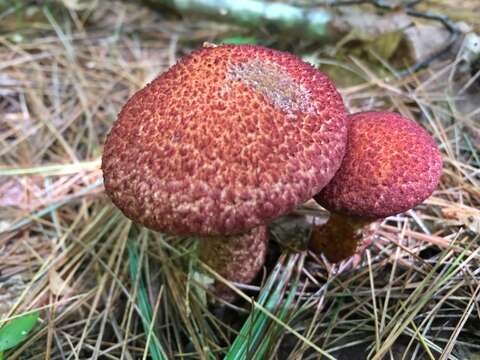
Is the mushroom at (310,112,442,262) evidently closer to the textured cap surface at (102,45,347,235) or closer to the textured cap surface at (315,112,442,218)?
the textured cap surface at (315,112,442,218)

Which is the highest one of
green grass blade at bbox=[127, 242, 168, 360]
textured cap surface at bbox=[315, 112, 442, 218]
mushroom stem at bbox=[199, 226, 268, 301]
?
textured cap surface at bbox=[315, 112, 442, 218]

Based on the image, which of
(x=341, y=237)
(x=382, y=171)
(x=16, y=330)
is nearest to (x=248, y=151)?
(x=382, y=171)

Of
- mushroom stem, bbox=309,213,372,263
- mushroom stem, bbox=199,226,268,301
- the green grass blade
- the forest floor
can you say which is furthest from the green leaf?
mushroom stem, bbox=309,213,372,263

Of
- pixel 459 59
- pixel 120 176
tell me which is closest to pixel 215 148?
pixel 120 176

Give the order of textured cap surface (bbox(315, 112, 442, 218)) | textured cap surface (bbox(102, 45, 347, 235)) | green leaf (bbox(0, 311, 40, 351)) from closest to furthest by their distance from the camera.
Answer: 1. textured cap surface (bbox(102, 45, 347, 235))
2. textured cap surface (bbox(315, 112, 442, 218))
3. green leaf (bbox(0, 311, 40, 351))

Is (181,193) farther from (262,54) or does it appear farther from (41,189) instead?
(41,189)

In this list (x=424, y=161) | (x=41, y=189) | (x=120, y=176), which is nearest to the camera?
(x=120, y=176)

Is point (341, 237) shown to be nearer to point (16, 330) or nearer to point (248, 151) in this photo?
point (248, 151)

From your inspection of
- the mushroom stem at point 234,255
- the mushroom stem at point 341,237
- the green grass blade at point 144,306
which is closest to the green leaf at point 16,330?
the green grass blade at point 144,306
